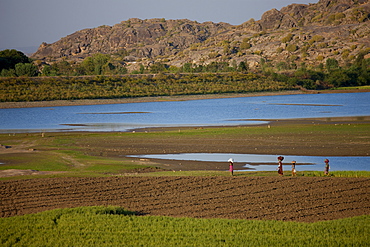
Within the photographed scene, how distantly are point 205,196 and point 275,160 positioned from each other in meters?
11.2

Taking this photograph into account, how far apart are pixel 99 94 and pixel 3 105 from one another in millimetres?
20455

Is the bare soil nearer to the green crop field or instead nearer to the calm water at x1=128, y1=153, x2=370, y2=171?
the green crop field

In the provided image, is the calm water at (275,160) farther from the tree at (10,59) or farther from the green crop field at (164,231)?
the tree at (10,59)

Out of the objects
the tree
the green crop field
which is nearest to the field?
the green crop field

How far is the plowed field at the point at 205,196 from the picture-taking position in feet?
55.1

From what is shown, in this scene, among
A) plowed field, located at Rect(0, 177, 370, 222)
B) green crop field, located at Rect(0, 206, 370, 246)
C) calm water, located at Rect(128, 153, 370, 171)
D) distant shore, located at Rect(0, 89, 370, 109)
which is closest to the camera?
green crop field, located at Rect(0, 206, 370, 246)

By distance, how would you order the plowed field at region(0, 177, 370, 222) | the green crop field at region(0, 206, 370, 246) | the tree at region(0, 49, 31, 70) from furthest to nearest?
the tree at region(0, 49, 31, 70)
the plowed field at region(0, 177, 370, 222)
the green crop field at region(0, 206, 370, 246)

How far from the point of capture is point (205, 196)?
19250mm

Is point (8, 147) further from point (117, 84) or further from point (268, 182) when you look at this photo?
point (117, 84)

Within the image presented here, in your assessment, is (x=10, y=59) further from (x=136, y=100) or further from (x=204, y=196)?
(x=204, y=196)

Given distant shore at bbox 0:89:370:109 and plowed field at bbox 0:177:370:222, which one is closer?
plowed field at bbox 0:177:370:222

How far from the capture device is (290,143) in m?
35.5

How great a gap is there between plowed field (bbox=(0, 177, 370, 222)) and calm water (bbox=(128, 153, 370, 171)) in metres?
4.96

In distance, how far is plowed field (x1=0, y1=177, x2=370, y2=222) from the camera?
16797mm
